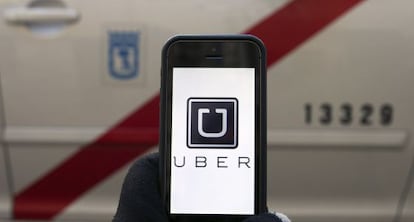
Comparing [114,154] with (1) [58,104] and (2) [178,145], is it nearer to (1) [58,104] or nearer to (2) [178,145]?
(1) [58,104]

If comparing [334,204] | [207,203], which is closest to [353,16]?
[334,204]

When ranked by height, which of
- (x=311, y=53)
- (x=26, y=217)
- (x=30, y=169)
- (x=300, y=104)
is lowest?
(x=26, y=217)

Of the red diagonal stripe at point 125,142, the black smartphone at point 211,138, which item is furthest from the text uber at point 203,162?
the red diagonal stripe at point 125,142

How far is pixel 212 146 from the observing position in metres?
0.70

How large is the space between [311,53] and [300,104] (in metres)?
0.12

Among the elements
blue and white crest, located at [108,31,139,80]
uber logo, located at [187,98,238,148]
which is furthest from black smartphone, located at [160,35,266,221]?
blue and white crest, located at [108,31,139,80]

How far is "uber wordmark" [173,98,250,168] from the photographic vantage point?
27.3 inches

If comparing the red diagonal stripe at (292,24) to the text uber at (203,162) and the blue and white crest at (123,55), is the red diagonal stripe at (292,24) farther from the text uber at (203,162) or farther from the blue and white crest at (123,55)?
the text uber at (203,162)

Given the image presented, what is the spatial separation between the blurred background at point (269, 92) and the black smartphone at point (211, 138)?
2.71 feet

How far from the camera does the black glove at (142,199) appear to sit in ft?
2.13

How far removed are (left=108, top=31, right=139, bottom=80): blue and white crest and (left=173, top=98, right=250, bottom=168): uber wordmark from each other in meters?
0.86

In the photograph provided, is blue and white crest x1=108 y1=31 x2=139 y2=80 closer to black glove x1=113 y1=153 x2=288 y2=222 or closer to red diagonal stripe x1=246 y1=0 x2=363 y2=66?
red diagonal stripe x1=246 y1=0 x2=363 y2=66

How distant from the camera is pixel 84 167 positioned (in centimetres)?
156

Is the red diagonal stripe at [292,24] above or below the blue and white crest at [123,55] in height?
above
